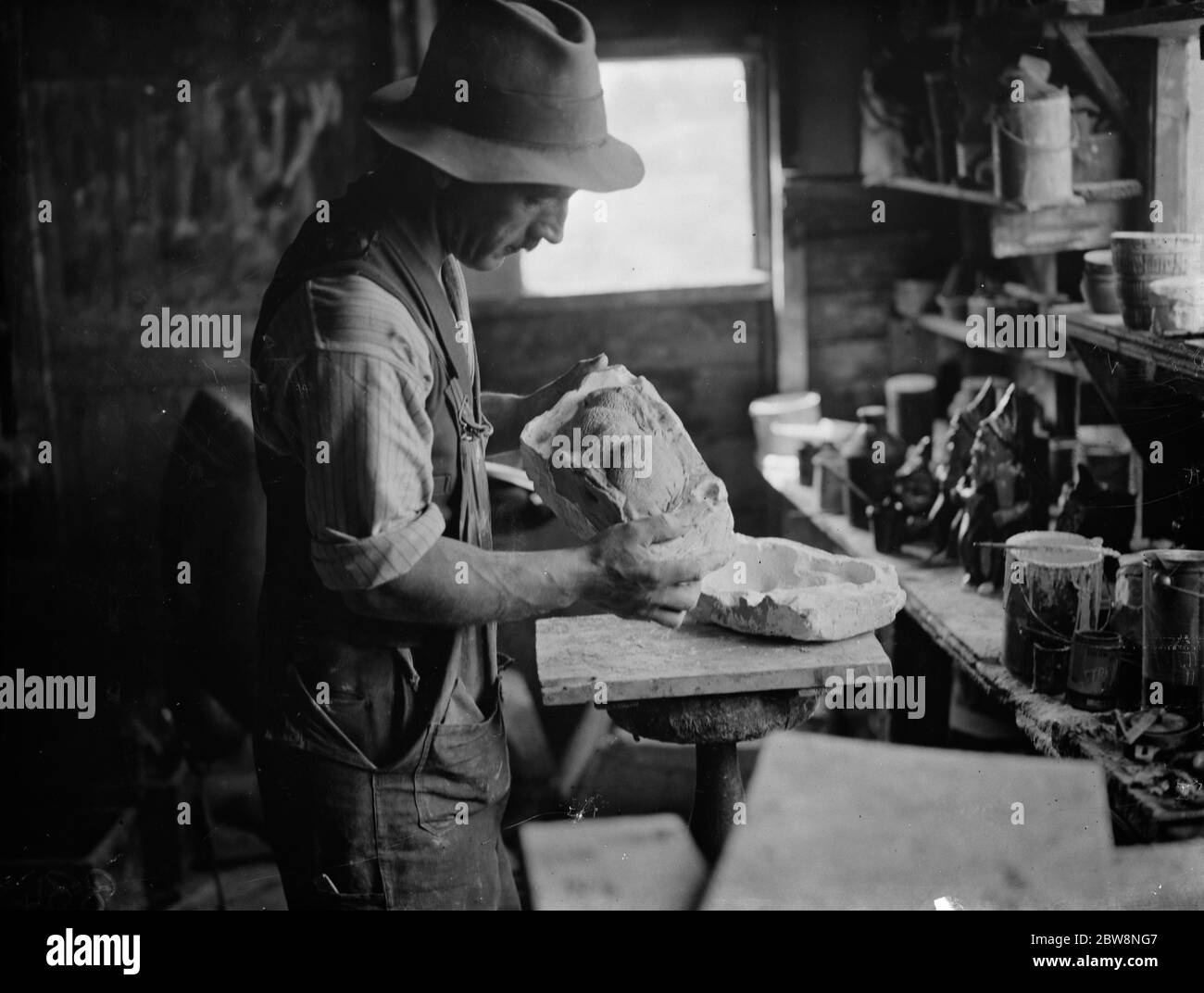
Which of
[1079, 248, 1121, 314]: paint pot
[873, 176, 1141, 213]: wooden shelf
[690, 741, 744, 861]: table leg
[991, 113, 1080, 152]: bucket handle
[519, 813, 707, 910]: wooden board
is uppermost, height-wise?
[991, 113, 1080, 152]: bucket handle

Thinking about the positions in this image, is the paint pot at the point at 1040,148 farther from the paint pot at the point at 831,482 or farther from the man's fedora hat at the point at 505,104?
the man's fedora hat at the point at 505,104

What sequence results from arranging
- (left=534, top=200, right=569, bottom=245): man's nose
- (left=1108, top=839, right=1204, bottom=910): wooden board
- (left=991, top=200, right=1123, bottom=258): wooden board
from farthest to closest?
(left=991, top=200, right=1123, bottom=258): wooden board → (left=1108, top=839, right=1204, bottom=910): wooden board → (left=534, top=200, right=569, bottom=245): man's nose

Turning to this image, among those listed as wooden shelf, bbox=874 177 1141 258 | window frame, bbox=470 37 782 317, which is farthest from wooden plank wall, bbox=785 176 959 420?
wooden shelf, bbox=874 177 1141 258

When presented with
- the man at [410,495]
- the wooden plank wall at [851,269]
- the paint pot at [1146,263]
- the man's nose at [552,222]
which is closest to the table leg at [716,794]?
the man at [410,495]

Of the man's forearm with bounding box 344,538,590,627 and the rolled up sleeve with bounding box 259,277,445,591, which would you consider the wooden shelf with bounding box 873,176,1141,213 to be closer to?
the man's forearm with bounding box 344,538,590,627

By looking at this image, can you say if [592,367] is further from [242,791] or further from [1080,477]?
[242,791]

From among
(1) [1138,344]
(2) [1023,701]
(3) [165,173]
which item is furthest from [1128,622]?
(3) [165,173]

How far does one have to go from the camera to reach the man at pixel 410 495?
236 centimetres

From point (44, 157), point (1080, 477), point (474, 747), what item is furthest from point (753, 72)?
point (474, 747)

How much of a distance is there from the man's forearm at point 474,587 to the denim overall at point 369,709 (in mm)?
129

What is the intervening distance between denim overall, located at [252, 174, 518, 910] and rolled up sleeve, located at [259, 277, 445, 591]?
138mm

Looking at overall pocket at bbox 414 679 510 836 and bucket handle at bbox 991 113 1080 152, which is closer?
overall pocket at bbox 414 679 510 836

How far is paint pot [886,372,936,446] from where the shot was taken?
4.87 meters

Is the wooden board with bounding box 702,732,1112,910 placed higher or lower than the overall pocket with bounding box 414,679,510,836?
lower
